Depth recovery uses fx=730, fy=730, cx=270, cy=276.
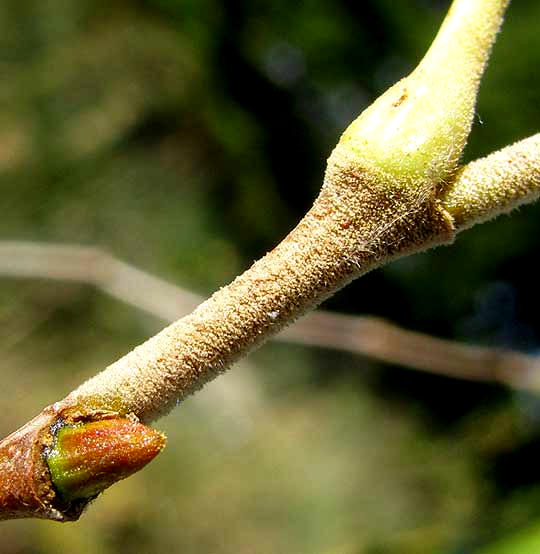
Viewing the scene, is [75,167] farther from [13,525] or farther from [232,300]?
[232,300]

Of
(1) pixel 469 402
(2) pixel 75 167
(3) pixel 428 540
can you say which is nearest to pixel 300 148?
(2) pixel 75 167

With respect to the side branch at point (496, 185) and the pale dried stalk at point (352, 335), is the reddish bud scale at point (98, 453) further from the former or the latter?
the pale dried stalk at point (352, 335)

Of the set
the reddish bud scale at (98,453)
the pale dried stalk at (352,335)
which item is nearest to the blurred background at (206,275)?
the pale dried stalk at (352,335)

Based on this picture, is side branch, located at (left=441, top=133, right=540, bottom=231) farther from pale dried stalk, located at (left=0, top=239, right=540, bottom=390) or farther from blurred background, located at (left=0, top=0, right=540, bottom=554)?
blurred background, located at (left=0, top=0, right=540, bottom=554)

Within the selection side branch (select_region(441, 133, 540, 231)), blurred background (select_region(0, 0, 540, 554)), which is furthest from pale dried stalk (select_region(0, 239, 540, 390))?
side branch (select_region(441, 133, 540, 231))

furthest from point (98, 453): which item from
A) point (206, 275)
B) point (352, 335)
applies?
point (206, 275)

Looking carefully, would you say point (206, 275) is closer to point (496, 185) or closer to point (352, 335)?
point (352, 335)

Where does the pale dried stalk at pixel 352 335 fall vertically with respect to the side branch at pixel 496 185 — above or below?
below
